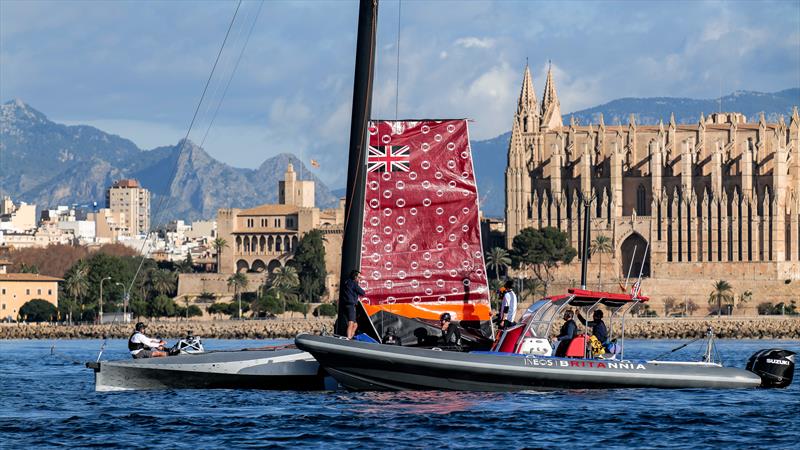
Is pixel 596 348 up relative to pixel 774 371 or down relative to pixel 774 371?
up

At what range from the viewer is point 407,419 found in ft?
93.2

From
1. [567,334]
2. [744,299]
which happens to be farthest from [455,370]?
→ [744,299]

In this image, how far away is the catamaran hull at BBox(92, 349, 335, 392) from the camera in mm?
34469

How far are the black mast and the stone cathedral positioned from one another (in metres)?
98.8

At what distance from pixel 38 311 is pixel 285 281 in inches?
946

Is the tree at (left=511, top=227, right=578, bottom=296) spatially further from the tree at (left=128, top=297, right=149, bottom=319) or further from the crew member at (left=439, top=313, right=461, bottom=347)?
the crew member at (left=439, top=313, right=461, bottom=347)

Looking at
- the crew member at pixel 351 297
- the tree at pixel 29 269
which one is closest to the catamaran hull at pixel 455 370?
the crew member at pixel 351 297

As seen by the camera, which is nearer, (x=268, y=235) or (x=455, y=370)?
(x=455, y=370)

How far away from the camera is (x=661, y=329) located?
10444cm

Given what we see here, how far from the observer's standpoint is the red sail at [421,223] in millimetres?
33562

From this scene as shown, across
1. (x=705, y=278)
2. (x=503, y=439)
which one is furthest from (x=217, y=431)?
(x=705, y=278)

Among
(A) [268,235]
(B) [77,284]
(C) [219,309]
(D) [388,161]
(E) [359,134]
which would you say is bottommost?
(C) [219,309]

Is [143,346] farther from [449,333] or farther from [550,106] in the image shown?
[550,106]

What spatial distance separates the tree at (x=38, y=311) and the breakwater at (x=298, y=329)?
11.8 metres
